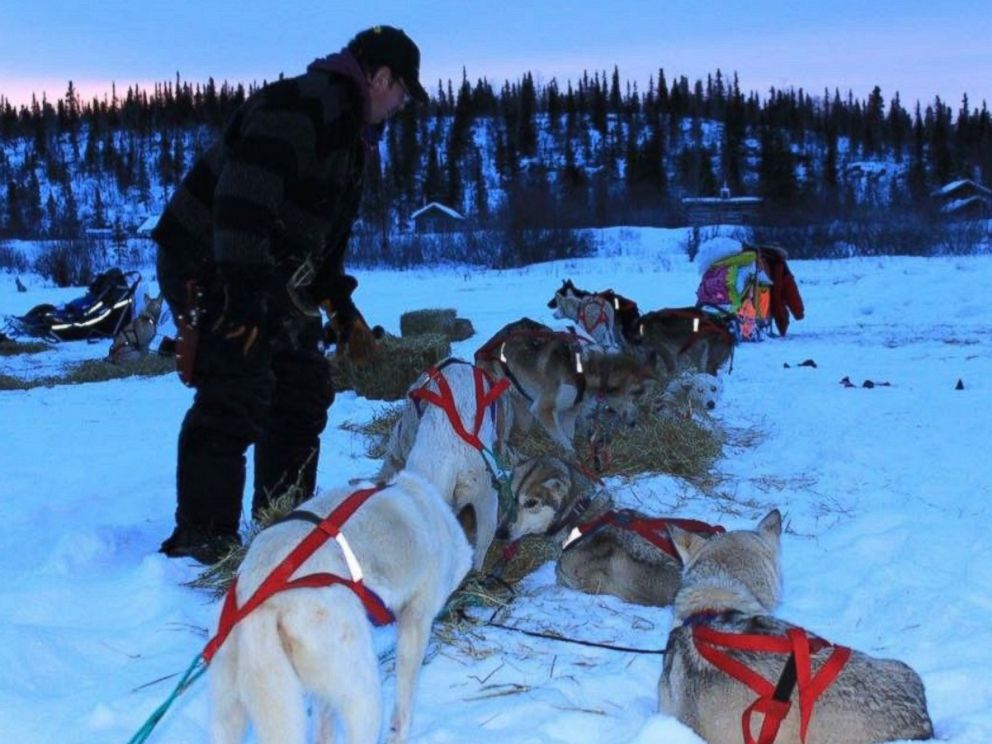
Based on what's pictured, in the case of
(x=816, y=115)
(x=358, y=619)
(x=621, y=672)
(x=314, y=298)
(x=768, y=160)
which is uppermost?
(x=816, y=115)

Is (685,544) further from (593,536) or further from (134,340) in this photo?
(134,340)

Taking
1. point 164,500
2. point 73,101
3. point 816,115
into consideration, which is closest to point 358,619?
point 164,500

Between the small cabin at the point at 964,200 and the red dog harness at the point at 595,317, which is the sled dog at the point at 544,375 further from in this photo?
the small cabin at the point at 964,200

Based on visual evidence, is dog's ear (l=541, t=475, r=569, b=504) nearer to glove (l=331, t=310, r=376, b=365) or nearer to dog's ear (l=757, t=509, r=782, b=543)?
glove (l=331, t=310, r=376, b=365)

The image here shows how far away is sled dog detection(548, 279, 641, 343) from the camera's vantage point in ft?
30.8

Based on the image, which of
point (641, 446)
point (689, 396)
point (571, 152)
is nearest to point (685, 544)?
point (641, 446)

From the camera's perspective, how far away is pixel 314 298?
14.1ft

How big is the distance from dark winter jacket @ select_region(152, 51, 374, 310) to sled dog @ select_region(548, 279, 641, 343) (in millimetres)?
5346

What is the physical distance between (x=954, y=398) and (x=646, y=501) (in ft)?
12.6

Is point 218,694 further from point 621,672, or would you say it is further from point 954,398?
point 954,398

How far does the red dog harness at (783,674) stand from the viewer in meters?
2.24

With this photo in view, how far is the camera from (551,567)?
4312mm

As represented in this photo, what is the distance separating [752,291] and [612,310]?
384cm

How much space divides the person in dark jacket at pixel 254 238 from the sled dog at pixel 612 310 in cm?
536
